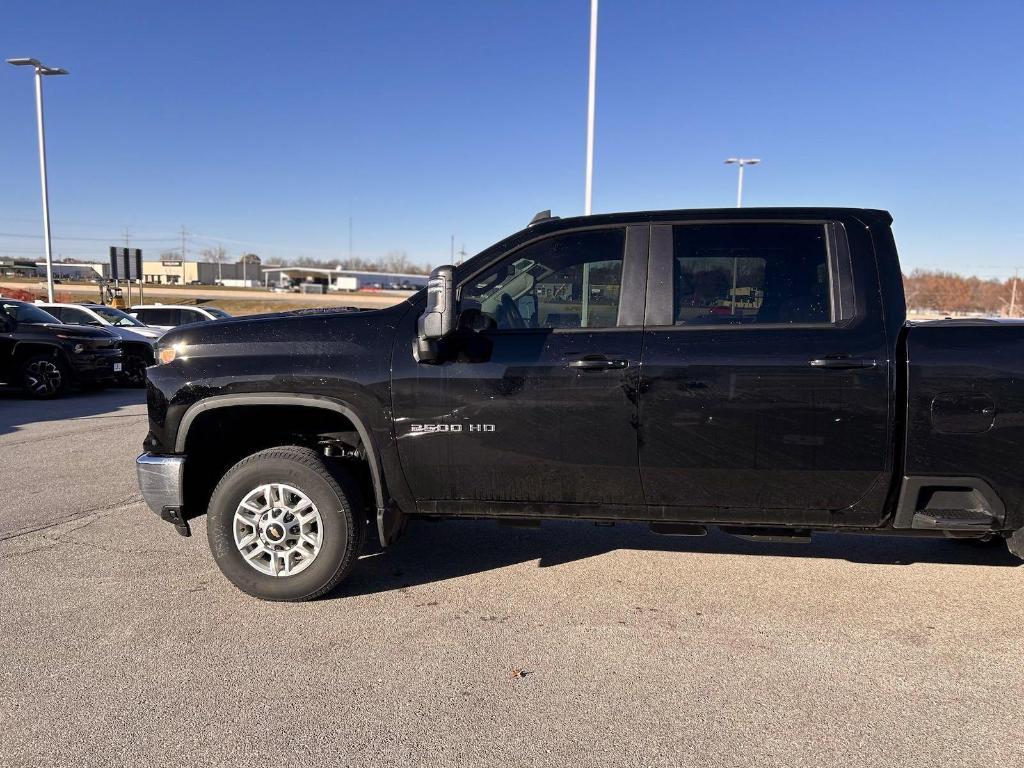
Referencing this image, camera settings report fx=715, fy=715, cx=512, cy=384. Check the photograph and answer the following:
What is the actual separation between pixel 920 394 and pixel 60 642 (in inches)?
164

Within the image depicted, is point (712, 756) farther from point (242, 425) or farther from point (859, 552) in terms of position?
point (242, 425)

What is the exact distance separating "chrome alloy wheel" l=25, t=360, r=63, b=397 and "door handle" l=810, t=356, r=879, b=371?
11.8 metres

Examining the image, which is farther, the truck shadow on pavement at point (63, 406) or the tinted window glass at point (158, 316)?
the tinted window glass at point (158, 316)

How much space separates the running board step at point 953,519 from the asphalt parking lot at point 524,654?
0.56 m

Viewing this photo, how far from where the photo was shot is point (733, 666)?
10.4 feet

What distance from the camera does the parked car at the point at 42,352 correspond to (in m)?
11.2

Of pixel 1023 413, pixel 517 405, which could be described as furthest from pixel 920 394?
pixel 517 405

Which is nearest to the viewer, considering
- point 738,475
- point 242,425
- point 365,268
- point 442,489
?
point 738,475

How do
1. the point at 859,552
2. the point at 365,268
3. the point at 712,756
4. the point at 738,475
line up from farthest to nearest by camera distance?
1. the point at 365,268
2. the point at 859,552
3. the point at 738,475
4. the point at 712,756

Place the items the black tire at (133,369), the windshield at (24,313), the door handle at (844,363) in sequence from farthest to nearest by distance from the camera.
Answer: the black tire at (133,369) < the windshield at (24,313) < the door handle at (844,363)

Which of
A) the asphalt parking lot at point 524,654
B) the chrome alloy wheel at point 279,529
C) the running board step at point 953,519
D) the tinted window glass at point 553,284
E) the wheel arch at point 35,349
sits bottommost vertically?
the asphalt parking lot at point 524,654

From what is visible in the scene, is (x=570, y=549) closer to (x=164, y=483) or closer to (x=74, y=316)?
(x=164, y=483)

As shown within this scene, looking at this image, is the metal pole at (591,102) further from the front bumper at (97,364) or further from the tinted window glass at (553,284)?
the tinted window glass at (553,284)

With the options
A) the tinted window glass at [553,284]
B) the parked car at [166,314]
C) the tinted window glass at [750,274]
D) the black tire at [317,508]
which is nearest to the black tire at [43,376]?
the parked car at [166,314]
